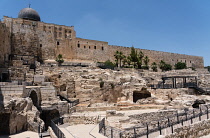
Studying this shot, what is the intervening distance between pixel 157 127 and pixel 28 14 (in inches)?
1299

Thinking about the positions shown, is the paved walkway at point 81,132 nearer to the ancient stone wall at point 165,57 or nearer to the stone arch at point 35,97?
the stone arch at point 35,97

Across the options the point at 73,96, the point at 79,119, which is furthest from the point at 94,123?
the point at 73,96

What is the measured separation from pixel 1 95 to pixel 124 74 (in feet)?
57.4

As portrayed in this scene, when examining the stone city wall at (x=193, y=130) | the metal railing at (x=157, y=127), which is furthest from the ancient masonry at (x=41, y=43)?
the stone city wall at (x=193, y=130)

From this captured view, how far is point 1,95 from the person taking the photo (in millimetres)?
12867

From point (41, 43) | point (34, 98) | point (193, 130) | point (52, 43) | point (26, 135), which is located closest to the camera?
point (26, 135)

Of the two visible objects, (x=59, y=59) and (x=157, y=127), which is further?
(x=59, y=59)

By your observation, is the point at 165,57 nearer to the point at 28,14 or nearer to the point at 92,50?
the point at 92,50

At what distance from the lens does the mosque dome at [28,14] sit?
3572cm

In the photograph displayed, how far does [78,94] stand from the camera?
72.3ft

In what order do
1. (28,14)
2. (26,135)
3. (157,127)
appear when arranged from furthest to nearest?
(28,14) < (26,135) < (157,127)

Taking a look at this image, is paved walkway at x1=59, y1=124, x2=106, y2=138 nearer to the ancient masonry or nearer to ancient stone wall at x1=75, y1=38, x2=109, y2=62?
the ancient masonry

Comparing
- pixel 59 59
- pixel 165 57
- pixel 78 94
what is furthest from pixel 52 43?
pixel 165 57

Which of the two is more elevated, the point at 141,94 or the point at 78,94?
the point at 78,94
